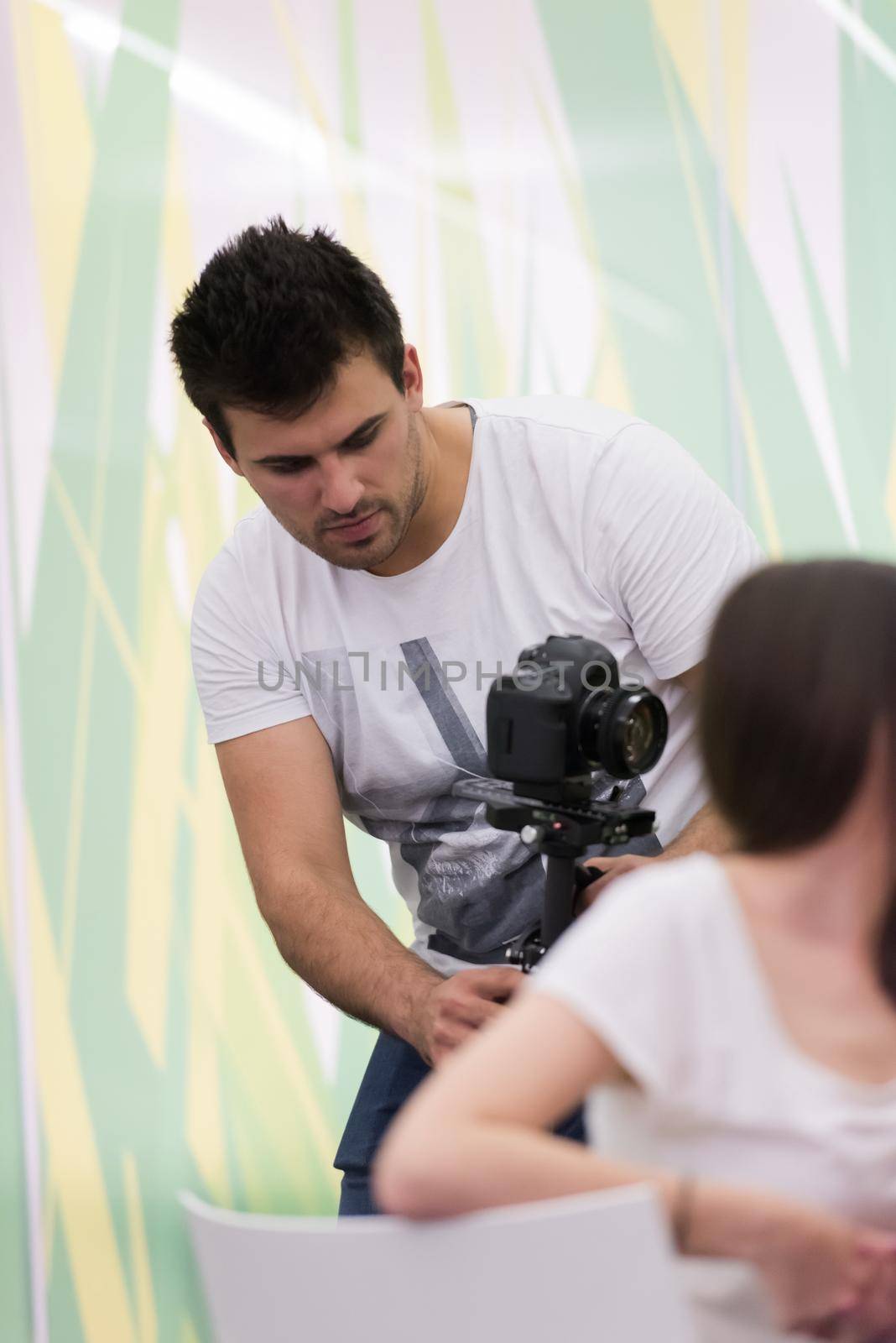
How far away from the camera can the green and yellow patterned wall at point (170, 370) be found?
2826 mm

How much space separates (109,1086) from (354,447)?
5.14 feet

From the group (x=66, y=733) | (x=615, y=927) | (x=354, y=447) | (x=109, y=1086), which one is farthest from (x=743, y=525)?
(x=109, y=1086)

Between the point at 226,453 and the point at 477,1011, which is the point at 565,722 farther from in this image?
the point at 226,453

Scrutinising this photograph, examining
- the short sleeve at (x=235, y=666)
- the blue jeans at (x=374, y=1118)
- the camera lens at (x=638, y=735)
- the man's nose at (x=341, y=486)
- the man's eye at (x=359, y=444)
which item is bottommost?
the blue jeans at (x=374, y=1118)

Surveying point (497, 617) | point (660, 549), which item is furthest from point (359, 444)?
point (660, 549)

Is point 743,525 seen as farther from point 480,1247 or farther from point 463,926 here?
point 480,1247

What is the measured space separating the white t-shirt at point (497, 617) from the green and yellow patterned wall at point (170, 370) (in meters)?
0.99

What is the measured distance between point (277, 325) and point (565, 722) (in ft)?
2.01

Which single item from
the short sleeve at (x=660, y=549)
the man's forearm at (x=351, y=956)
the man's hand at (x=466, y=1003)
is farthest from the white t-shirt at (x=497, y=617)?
the man's hand at (x=466, y=1003)

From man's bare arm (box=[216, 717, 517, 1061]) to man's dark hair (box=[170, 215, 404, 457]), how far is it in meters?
0.43

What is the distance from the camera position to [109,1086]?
285 cm

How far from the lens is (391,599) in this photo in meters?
1.92

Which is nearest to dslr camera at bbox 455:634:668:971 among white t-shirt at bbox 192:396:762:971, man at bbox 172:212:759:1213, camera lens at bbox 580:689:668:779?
camera lens at bbox 580:689:668:779

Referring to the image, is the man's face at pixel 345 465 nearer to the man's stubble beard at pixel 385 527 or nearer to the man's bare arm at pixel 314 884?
the man's stubble beard at pixel 385 527
